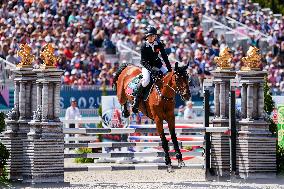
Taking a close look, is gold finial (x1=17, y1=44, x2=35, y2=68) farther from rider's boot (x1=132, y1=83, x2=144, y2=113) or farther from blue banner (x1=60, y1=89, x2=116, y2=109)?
blue banner (x1=60, y1=89, x2=116, y2=109)

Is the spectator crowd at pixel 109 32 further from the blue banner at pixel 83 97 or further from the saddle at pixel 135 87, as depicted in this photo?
the saddle at pixel 135 87

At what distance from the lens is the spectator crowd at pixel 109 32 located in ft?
133

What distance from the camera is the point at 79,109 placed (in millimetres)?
36375

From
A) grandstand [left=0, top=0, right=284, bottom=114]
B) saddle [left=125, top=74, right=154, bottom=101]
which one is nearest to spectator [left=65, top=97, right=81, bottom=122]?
grandstand [left=0, top=0, right=284, bottom=114]

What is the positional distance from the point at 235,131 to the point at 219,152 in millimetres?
659

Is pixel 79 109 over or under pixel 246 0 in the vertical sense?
under

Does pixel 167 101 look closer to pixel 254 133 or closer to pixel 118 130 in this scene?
pixel 118 130

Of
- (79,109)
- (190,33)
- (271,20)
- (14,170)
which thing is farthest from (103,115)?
(271,20)

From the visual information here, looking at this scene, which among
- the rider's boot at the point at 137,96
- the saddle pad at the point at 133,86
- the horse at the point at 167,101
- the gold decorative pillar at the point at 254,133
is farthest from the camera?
the saddle pad at the point at 133,86

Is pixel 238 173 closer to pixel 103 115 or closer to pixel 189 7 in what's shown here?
pixel 103 115

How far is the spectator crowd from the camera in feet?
133

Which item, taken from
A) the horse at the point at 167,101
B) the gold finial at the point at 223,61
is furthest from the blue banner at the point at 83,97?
the gold finial at the point at 223,61

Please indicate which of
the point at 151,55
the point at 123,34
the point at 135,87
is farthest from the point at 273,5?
the point at 151,55

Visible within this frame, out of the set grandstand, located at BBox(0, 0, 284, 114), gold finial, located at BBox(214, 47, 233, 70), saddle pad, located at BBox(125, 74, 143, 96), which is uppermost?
grandstand, located at BBox(0, 0, 284, 114)
